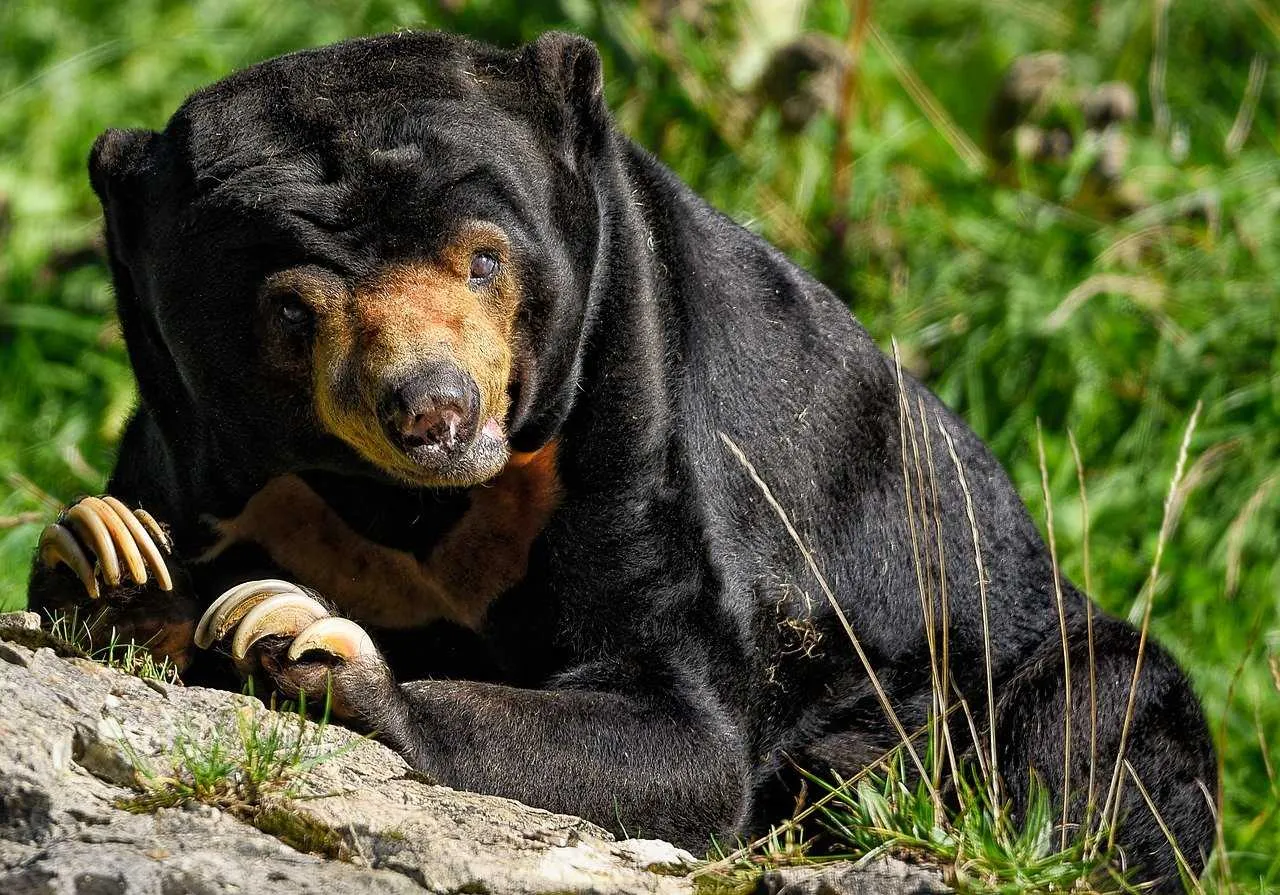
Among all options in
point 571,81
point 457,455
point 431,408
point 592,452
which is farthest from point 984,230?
Result: point 431,408

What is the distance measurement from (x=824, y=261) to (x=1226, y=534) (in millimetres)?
2067

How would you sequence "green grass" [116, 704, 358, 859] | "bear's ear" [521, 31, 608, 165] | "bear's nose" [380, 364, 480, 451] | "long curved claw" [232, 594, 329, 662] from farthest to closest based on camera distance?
"bear's ear" [521, 31, 608, 165]
"long curved claw" [232, 594, 329, 662]
"bear's nose" [380, 364, 480, 451]
"green grass" [116, 704, 358, 859]

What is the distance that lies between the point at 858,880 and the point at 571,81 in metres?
1.95

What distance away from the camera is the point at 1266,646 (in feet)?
20.1

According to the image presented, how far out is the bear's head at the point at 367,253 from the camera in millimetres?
3516

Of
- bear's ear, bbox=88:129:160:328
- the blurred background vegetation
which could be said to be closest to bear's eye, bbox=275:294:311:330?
bear's ear, bbox=88:129:160:328

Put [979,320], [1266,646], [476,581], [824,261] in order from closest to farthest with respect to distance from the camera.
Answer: [476,581] → [1266,646] → [979,320] → [824,261]

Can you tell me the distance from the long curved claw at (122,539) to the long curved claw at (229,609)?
0.86ft

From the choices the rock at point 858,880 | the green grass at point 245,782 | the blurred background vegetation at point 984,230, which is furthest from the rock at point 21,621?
the blurred background vegetation at point 984,230

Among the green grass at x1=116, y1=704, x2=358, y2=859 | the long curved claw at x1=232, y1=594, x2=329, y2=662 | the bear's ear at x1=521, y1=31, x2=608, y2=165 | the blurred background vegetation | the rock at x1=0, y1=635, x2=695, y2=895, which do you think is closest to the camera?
the rock at x1=0, y1=635, x2=695, y2=895

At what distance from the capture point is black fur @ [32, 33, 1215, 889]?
3615mm

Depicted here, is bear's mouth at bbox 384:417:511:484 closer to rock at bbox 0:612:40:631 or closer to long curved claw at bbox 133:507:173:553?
long curved claw at bbox 133:507:173:553

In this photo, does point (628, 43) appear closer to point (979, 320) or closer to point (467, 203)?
point (979, 320)

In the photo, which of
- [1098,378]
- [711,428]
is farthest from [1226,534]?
[711,428]
